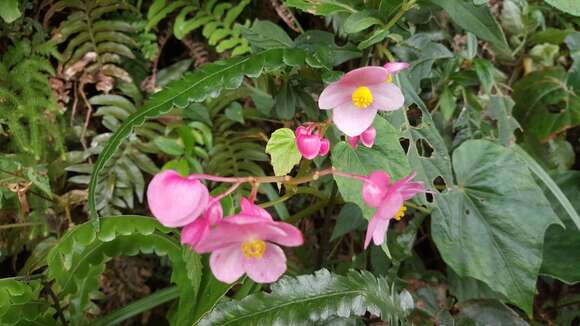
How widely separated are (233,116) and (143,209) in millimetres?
305

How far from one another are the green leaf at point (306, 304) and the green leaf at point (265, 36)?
40 centimetres

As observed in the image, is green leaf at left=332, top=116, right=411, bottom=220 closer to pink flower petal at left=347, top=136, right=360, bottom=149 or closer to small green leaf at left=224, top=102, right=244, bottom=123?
pink flower petal at left=347, top=136, right=360, bottom=149

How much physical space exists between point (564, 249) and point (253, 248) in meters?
0.75

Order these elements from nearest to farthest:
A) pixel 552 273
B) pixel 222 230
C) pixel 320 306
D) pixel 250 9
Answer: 1. pixel 222 230
2. pixel 320 306
3. pixel 552 273
4. pixel 250 9

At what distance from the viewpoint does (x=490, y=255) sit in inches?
40.6

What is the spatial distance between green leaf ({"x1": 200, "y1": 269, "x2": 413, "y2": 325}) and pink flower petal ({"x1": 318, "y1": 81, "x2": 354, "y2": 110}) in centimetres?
26

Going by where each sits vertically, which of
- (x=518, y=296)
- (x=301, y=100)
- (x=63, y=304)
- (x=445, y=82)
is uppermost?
(x=301, y=100)

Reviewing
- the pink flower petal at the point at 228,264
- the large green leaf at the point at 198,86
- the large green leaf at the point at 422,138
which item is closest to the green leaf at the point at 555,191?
the large green leaf at the point at 422,138

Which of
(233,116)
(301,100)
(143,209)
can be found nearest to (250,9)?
(233,116)

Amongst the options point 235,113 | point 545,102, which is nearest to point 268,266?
point 235,113

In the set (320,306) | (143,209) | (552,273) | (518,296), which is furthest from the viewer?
(143,209)

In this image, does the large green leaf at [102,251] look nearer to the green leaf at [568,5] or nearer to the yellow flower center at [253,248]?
the yellow flower center at [253,248]

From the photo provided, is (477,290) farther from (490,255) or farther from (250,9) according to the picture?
(250,9)

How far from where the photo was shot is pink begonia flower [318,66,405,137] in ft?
2.62
